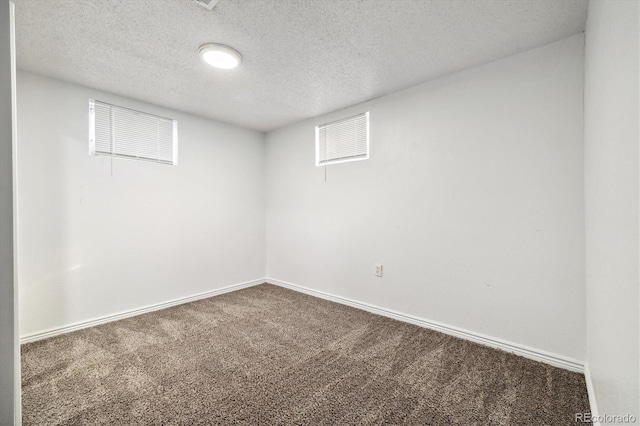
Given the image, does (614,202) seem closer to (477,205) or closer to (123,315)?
(477,205)

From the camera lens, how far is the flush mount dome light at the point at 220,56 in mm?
1977

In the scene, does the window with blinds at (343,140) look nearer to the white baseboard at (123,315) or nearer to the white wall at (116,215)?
the white wall at (116,215)

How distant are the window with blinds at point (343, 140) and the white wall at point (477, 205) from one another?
0.11 m

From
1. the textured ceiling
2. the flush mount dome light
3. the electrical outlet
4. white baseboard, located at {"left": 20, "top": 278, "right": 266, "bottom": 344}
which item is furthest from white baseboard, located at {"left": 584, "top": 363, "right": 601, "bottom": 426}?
white baseboard, located at {"left": 20, "top": 278, "right": 266, "bottom": 344}

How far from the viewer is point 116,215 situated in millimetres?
2820

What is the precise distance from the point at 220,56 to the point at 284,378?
2.38 metres

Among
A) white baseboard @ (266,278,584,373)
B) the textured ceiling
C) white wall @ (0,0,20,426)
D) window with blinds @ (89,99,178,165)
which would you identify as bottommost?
white baseboard @ (266,278,584,373)

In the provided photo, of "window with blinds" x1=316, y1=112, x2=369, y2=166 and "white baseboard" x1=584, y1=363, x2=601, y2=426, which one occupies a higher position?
"window with blinds" x1=316, y1=112, x2=369, y2=166

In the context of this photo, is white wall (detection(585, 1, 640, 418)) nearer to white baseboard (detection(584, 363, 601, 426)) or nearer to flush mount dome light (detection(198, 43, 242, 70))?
white baseboard (detection(584, 363, 601, 426))

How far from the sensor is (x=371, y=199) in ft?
9.86

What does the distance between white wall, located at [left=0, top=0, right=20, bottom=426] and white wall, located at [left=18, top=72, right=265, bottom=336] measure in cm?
166

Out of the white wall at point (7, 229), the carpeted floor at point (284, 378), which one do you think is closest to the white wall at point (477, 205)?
the carpeted floor at point (284, 378)

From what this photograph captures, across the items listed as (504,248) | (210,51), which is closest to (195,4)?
(210,51)

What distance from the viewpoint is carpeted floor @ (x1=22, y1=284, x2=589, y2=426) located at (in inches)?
58.6
